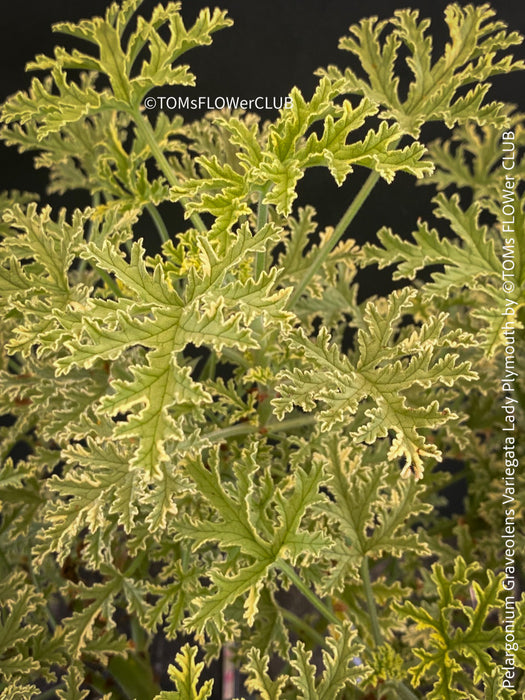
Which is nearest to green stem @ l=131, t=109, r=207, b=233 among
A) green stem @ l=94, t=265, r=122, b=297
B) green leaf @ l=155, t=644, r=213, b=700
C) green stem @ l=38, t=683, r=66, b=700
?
green stem @ l=94, t=265, r=122, b=297

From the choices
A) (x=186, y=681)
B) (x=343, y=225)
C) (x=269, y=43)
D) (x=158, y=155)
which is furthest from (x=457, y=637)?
(x=269, y=43)

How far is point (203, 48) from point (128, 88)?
45 cm

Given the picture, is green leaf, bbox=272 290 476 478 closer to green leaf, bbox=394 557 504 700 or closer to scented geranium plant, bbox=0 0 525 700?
scented geranium plant, bbox=0 0 525 700

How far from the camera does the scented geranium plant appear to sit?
1.84 ft

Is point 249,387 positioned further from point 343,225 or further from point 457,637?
point 457,637

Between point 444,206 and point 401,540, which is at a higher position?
point 444,206

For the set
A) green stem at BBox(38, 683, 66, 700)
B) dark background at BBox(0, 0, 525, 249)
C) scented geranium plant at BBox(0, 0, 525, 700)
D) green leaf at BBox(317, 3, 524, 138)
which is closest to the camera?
scented geranium plant at BBox(0, 0, 525, 700)

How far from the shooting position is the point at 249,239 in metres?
0.55

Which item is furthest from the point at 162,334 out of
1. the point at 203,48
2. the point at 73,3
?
the point at 73,3

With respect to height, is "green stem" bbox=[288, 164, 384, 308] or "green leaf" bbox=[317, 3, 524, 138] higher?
"green leaf" bbox=[317, 3, 524, 138]

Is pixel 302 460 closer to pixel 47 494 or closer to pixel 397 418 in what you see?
pixel 397 418

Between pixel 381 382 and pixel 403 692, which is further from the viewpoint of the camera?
pixel 403 692

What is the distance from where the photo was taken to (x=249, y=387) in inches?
30.9

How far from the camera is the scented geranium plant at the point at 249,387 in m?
0.56
